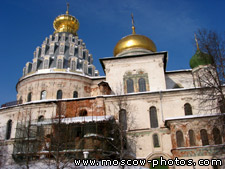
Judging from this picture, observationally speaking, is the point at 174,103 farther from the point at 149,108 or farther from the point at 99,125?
the point at 99,125

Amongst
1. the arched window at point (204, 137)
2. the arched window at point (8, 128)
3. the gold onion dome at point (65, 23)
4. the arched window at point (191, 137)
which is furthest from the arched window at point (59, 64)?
the arched window at point (204, 137)

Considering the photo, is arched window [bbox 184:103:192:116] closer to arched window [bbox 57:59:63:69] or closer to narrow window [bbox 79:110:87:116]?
narrow window [bbox 79:110:87:116]

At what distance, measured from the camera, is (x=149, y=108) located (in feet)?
75.7

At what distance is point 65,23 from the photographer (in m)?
37.0

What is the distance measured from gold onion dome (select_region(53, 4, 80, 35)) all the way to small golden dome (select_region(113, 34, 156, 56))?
9977mm

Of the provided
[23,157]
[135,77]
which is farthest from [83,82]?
[23,157]

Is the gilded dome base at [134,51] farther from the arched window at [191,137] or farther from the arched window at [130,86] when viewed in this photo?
the arched window at [191,137]

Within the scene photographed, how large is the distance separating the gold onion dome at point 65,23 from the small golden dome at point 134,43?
9.98 metres

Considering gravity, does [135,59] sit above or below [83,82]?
above

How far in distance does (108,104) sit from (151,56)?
7.49m

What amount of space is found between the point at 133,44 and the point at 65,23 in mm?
13183

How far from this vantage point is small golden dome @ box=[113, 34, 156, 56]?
28.8 metres

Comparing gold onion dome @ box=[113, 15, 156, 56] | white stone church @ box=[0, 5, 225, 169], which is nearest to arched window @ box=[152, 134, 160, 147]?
white stone church @ box=[0, 5, 225, 169]

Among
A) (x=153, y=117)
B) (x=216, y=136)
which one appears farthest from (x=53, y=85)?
(x=216, y=136)
